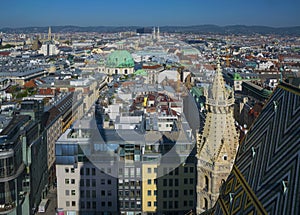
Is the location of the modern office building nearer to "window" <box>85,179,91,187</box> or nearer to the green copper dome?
"window" <box>85,179,91,187</box>

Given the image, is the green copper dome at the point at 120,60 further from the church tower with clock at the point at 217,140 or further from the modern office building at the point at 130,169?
the church tower with clock at the point at 217,140

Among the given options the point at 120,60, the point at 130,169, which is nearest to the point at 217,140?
the point at 130,169

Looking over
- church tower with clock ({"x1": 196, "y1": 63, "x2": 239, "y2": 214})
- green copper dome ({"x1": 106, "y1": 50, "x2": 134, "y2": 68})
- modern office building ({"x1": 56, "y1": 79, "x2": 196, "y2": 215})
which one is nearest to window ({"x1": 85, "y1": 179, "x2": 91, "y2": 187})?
modern office building ({"x1": 56, "y1": 79, "x2": 196, "y2": 215})

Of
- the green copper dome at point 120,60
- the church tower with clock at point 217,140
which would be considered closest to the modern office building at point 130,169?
the church tower with clock at point 217,140

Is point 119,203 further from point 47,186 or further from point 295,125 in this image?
point 295,125

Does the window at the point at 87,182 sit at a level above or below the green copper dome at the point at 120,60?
below

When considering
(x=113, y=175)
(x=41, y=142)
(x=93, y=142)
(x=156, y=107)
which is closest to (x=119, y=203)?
(x=113, y=175)
